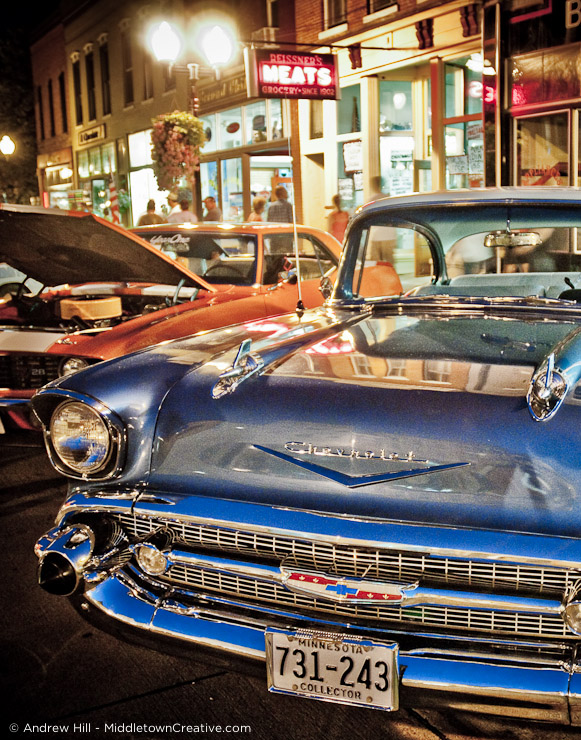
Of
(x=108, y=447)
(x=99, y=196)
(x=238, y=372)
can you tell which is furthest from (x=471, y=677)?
(x=99, y=196)

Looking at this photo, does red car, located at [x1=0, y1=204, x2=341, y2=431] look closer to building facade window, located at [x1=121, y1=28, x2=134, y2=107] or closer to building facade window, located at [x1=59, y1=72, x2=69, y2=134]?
building facade window, located at [x1=121, y1=28, x2=134, y2=107]

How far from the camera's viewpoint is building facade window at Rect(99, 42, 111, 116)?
2722 centimetres

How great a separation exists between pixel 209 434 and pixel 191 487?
151mm

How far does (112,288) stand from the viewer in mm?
5719

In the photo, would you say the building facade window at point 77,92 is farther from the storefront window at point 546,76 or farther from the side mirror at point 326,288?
the side mirror at point 326,288

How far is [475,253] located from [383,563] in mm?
1912

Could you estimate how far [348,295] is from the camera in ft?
11.6

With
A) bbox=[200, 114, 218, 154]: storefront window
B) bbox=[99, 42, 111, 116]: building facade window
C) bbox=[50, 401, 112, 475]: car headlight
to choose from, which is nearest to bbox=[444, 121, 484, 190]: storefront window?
bbox=[200, 114, 218, 154]: storefront window

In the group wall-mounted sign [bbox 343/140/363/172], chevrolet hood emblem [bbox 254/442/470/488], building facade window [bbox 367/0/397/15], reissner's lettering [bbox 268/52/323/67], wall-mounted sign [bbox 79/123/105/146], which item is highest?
wall-mounted sign [bbox 79/123/105/146]

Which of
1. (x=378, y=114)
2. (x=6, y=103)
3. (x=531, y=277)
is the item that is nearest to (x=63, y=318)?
(x=531, y=277)

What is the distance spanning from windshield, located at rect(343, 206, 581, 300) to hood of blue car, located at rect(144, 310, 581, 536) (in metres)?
0.71

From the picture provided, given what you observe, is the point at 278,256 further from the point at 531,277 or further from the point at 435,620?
the point at 435,620

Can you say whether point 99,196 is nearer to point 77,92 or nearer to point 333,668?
point 77,92

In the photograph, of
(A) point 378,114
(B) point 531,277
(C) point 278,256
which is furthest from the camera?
(A) point 378,114
